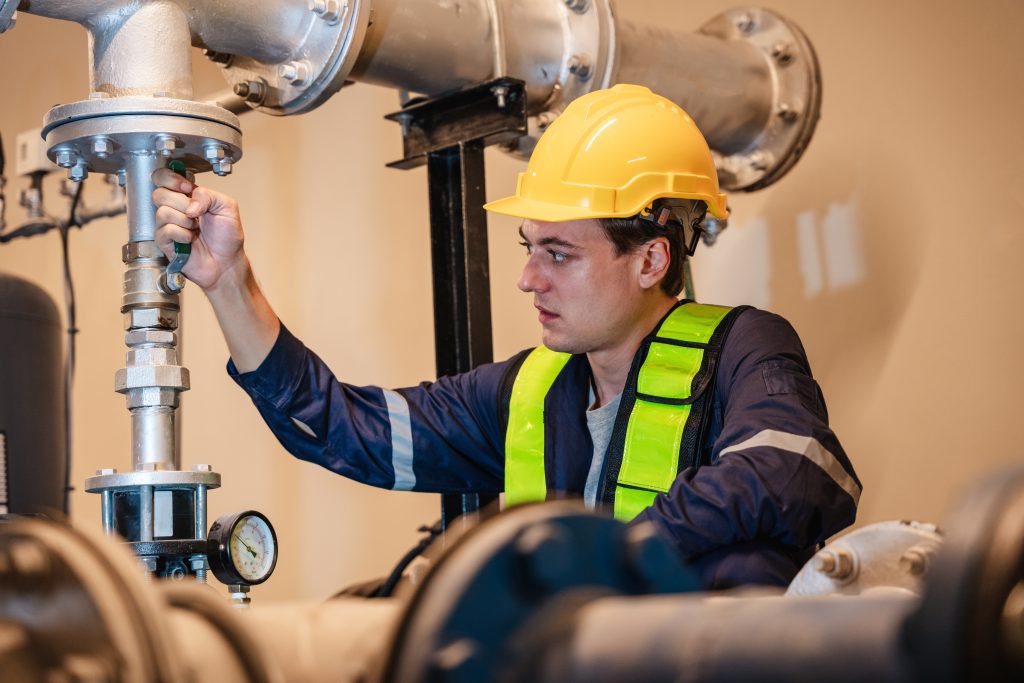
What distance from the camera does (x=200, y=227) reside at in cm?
155

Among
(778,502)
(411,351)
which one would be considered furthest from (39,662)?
(411,351)

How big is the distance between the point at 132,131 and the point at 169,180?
0.29ft

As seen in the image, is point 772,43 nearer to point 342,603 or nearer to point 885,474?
point 885,474

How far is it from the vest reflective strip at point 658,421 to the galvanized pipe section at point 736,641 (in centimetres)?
110

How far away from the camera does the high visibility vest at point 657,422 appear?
1.61 metres

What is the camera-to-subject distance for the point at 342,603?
24.8 inches

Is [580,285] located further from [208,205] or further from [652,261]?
[208,205]

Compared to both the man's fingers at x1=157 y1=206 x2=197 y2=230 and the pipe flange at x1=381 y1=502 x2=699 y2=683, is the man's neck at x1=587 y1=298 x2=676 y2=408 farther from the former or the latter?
the pipe flange at x1=381 y1=502 x2=699 y2=683

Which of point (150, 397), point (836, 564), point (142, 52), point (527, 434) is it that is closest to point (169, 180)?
point (142, 52)

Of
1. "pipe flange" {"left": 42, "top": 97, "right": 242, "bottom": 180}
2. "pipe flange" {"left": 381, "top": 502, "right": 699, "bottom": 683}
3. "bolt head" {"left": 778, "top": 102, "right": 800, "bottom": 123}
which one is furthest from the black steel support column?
"pipe flange" {"left": 381, "top": 502, "right": 699, "bottom": 683}

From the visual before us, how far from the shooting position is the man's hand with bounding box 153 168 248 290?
4.78 feet

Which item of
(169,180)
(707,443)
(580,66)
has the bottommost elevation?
(707,443)

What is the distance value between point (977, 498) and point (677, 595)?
159 mm

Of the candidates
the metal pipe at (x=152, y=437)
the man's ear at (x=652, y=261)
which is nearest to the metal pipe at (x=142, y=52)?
the metal pipe at (x=152, y=437)
